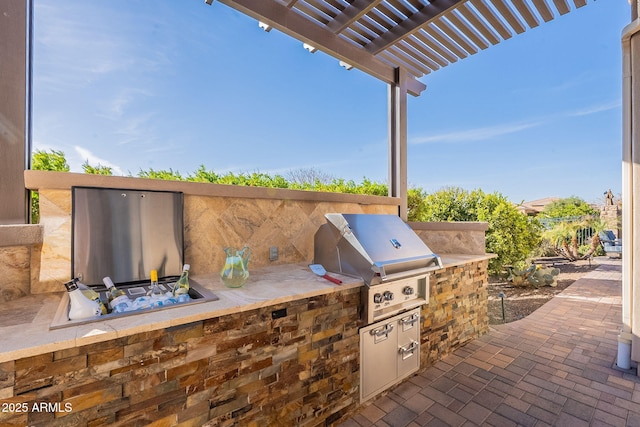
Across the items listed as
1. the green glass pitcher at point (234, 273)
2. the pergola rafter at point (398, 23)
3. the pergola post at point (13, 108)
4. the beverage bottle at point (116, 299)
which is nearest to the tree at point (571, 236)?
the pergola rafter at point (398, 23)

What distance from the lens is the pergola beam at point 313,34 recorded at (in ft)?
8.14

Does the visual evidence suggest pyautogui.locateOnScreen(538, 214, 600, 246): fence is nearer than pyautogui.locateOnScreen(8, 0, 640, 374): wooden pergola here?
No

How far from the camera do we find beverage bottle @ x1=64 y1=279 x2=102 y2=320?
3.91ft

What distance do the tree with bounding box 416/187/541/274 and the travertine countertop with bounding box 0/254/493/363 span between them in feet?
14.4

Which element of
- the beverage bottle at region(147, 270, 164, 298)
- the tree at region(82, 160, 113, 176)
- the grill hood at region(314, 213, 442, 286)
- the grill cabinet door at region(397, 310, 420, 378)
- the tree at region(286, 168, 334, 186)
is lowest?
the grill cabinet door at region(397, 310, 420, 378)

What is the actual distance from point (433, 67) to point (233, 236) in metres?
3.64

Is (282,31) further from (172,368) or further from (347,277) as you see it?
(172,368)

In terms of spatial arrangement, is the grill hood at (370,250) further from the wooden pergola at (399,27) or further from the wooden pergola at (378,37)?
the wooden pergola at (399,27)

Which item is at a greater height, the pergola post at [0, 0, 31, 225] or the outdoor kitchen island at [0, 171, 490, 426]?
the pergola post at [0, 0, 31, 225]

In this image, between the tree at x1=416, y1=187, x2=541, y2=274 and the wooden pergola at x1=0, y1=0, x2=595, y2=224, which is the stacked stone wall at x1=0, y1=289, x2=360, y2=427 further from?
the tree at x1=416, y1=187, x2=541, y2=274

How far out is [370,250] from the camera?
2.12 m

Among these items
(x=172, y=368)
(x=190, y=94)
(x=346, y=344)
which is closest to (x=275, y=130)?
(x=190, y=94)

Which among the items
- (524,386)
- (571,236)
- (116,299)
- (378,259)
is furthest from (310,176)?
(571,236)

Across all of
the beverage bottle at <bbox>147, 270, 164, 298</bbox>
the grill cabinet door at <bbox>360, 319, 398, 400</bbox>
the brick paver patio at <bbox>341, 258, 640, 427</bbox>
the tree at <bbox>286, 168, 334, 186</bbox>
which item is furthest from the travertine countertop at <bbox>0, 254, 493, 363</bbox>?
the tree at <bbox>286, 168, 334, 186</bbox>
